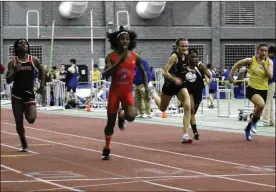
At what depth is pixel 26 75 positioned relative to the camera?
6188mm

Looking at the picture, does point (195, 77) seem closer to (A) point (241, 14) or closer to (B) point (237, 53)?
(B) point (237, 53)

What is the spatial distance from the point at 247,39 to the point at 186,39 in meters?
2.18

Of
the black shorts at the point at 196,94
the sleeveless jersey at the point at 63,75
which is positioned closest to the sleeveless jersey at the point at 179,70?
the black shorts at the point at 196,94

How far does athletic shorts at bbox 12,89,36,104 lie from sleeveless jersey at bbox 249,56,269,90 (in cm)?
147

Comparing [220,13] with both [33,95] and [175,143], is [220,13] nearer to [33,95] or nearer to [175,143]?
[33,95]

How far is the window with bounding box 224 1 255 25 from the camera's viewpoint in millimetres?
7030

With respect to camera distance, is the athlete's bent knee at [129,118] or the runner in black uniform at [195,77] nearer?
the athlete's bent knee at [129,118]

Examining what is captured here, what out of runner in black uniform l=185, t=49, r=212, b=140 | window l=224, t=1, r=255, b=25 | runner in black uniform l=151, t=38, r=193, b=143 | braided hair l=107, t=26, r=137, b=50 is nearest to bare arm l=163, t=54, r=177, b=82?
runner in black uniform l=151, t=38, r=193, b=143

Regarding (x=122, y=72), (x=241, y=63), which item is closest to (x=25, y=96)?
(x=122, y=72)

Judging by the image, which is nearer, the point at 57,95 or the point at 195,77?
the point at 195,77

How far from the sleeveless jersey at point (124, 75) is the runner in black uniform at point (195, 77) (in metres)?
0.37

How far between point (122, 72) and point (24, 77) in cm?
68

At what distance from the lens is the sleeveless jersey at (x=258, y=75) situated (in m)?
6.53

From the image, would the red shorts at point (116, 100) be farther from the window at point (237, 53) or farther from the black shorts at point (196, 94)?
the window at point (237, 53)
